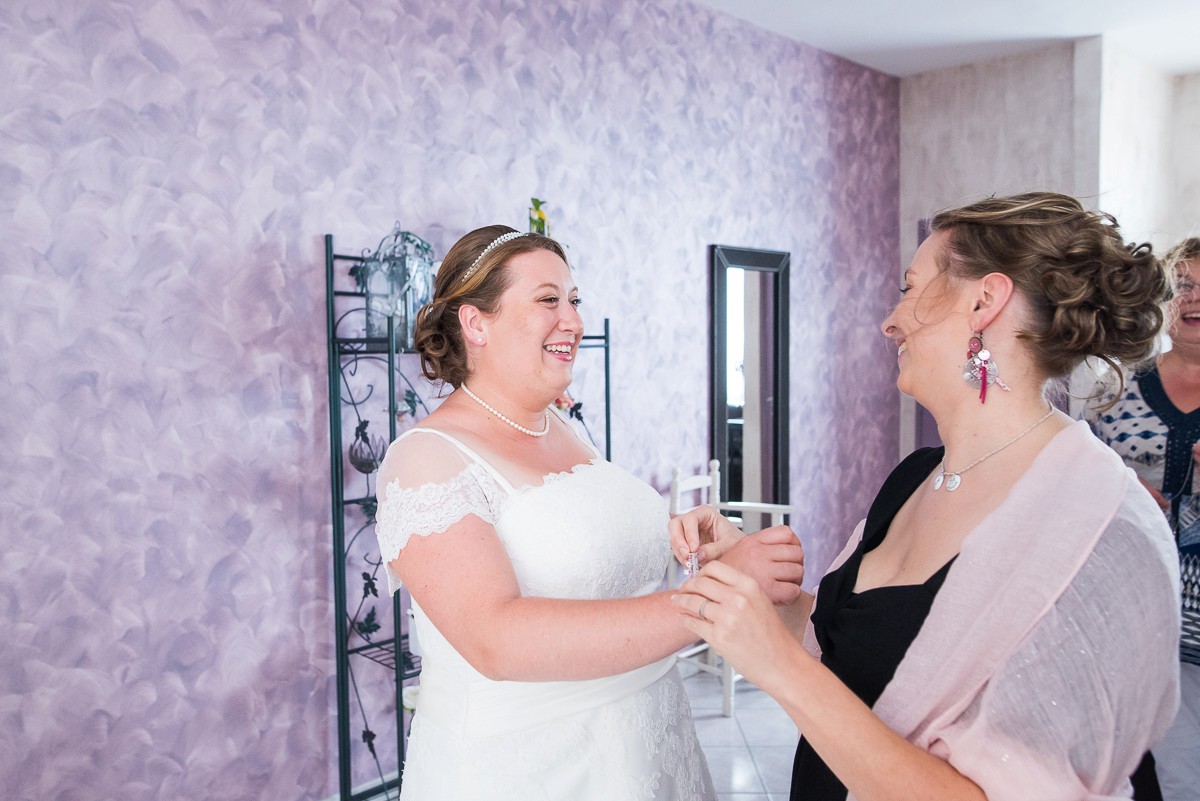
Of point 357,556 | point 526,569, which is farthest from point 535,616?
point 357,556

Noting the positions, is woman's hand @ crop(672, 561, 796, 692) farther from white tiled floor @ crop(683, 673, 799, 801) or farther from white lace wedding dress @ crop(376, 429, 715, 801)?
white tiled floor @ crop(683, 673, 799, 801)

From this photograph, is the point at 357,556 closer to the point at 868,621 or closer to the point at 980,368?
the point at 868,621

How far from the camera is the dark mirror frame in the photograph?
4078 mm

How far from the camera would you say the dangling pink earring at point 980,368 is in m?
1.23

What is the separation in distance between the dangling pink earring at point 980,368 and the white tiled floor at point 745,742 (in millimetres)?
2133

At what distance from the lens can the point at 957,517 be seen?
1.25 metres

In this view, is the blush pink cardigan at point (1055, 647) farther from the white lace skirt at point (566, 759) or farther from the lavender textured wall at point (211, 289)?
the lavender textured wall at point (211, 289)

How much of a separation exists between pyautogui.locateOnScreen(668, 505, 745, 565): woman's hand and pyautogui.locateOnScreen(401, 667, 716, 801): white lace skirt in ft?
1.01

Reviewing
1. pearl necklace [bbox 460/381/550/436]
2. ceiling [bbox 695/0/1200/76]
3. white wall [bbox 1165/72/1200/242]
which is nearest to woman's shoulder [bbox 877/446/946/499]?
pearl necklace [bbox 460/381/550/436]

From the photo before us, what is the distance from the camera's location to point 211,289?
2.46 metres

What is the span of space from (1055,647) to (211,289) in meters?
2.21

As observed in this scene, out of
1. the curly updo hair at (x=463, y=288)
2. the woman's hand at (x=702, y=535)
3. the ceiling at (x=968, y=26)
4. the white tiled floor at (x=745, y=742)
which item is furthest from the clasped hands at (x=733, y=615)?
the ceiling at (x=968, y=26)

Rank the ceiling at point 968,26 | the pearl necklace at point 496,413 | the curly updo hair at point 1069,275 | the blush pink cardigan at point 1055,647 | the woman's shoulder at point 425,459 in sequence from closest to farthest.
Answer: the blush pink cardigan at point 1055,647 → the curly updo hair at point 1069,275 → the woman's shoulder at point 425,459 → the pearl necklace at point 496,413 → the ceiling at point 968,26

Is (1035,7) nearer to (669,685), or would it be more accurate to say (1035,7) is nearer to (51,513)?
(669,685)
